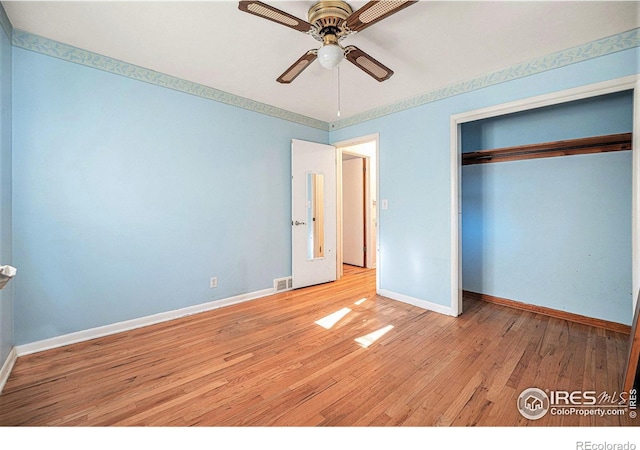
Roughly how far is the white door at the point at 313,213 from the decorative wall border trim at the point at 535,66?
45.3 inches

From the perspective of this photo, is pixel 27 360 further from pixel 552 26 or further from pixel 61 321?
pixel 552 26

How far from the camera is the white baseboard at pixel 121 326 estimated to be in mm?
2186

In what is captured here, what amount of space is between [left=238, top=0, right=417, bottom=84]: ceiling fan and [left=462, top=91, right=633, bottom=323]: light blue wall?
217 cm

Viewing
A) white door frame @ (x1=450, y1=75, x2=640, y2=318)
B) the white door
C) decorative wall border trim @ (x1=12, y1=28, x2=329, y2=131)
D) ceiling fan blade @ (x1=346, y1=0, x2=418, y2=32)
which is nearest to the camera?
ceiling fan blade @ (x1=346, y1=0, x2=418, y2=32)

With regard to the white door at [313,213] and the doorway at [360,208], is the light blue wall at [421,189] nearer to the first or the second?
the white door at [313,213]

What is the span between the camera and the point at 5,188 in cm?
197

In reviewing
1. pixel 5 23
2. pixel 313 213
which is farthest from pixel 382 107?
pixel 5 23

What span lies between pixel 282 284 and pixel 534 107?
334 centimetres

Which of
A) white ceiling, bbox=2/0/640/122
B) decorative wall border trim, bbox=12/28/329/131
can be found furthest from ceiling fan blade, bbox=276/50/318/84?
decorative wall border trim, bbox=12/28/329/131

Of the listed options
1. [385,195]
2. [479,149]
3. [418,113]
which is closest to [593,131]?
[479,149]

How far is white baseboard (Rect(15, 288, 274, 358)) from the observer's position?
2.19 meters

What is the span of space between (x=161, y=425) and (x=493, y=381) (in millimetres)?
1990

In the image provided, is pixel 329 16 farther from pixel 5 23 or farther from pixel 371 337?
pixel 371 337

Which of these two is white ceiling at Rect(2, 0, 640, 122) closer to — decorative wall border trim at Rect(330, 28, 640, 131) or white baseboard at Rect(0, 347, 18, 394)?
decorative wall border trim at Rect(330, 28, 640, 131)
